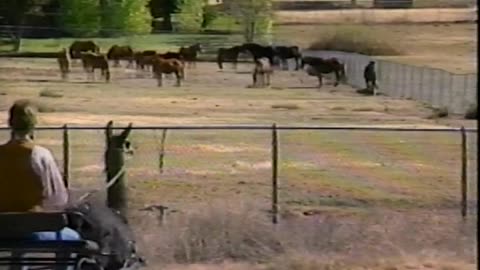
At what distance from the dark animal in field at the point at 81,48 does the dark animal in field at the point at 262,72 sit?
5.39 meters

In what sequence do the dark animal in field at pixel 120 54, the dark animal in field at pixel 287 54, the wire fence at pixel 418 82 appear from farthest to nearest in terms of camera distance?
the dark animal in field at pixel 287 54 → the dark animal in field at pixel 120 54 → the wire fence at pixel 418 82

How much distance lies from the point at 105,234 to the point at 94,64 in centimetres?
3721

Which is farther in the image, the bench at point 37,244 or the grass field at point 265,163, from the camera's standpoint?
the grass field at point 265,163

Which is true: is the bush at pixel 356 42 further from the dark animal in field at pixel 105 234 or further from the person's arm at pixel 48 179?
the person's arm at pixel 48 179

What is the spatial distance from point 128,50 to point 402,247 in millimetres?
36661

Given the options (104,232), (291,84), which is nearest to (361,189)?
(104,232)

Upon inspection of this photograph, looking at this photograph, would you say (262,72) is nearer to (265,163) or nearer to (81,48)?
(81,48)

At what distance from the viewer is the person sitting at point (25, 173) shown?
5020 mm

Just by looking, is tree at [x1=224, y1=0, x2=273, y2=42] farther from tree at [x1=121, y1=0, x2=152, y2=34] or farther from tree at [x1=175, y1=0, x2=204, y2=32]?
tree at [x1=121, y1=0, x2=152, y2=34]

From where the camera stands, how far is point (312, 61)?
137 feet

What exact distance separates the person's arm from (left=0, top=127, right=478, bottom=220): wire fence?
4951 millimetres

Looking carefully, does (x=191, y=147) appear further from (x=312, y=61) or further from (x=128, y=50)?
(x=128, y=50)

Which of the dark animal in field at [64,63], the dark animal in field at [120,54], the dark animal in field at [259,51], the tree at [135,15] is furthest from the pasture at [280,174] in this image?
the tree at [135,15]

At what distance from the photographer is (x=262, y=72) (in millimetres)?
41219
